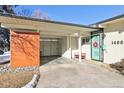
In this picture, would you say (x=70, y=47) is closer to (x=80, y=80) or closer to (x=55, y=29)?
(x=55, y=29)

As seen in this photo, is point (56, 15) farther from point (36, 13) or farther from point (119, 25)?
point (119, 25)

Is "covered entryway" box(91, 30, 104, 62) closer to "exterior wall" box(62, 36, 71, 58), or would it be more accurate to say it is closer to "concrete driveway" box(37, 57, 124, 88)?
"exterior wall" box(62, 36, 71, 58)

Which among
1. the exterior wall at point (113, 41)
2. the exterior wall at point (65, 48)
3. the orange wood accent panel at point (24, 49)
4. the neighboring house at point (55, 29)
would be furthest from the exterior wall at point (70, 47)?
the orange wood accent panel at point (24, 49)

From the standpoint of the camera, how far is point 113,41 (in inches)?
421

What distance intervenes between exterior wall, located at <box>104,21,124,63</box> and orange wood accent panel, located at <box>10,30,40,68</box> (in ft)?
19.3

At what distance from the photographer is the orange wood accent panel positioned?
905 centimetres

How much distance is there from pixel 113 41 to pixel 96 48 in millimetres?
2309

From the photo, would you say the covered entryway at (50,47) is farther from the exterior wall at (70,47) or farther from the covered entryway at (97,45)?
the covered entryway at (97,45)

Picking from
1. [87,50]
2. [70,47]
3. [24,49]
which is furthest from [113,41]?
[24,49]

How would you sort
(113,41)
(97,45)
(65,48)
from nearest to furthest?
(113,41) < (97,45) < (65,48)

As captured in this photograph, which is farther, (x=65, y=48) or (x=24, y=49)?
(x=65, y=48)

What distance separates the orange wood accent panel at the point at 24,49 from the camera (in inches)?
356

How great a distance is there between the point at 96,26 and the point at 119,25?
2.19 meters

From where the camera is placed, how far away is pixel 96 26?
11.9m
